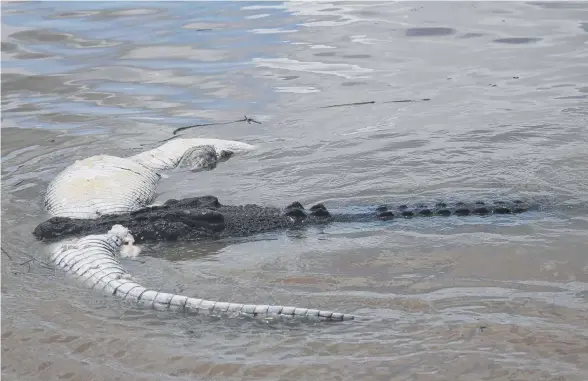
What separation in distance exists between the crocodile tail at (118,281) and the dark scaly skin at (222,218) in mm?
201

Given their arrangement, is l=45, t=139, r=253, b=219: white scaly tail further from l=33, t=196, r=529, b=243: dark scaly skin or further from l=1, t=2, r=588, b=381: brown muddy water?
l=33, t=196, r=529, b=243: dark scaly skin

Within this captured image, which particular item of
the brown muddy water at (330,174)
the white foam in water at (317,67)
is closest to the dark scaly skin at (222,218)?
the brown muddy water at (330,174)

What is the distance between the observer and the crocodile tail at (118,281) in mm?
4402

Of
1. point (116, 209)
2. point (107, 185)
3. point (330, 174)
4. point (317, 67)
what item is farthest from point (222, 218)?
point (317, 67)

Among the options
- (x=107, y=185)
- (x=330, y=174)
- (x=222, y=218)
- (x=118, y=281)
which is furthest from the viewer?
(x=330, y=174)

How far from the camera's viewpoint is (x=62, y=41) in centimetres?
1333

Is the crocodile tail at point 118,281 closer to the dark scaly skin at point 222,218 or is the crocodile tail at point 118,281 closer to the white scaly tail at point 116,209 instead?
the white scaly tail at point 116,209

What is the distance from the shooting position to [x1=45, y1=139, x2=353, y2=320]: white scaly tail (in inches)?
180

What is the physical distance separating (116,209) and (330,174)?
187 centimetres

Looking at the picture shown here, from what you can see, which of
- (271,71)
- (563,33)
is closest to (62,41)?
(271,71)

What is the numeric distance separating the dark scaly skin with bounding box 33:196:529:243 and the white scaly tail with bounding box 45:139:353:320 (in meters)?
0.19

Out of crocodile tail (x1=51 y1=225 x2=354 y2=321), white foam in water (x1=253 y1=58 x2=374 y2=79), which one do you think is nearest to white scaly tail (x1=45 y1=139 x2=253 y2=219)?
crocodile tail (x1=51 y1=225 x2=354 y2=321)

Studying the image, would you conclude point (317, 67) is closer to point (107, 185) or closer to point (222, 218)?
point (107, 185)

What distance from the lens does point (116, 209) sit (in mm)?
6316
